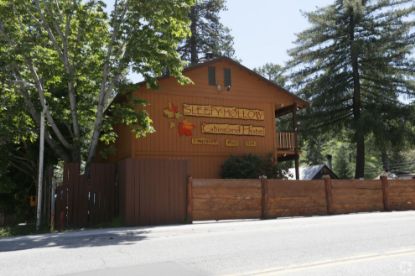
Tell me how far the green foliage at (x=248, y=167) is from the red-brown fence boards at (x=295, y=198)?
3585 mm

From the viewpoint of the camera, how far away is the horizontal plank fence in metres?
15.7

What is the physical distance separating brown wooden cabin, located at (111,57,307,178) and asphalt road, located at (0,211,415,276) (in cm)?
954

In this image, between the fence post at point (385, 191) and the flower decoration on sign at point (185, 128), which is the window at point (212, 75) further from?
the fence post at point (385, 191)

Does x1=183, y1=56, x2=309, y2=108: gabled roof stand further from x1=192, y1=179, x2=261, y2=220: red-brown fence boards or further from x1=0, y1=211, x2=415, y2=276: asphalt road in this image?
x1=0, y1=211, x2=415, y2=276: asphalt road

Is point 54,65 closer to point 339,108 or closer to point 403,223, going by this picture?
point 403,223

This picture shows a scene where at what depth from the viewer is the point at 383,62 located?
29.3 meters

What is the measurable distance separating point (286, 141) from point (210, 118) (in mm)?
5099

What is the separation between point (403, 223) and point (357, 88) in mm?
18913

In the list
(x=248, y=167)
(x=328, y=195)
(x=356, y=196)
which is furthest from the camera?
(x=248, y=167)

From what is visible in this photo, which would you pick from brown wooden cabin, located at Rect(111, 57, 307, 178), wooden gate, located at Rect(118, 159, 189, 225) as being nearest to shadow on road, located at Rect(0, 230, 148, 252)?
wooden gate, located at Rect(118, 159, 189, 225)

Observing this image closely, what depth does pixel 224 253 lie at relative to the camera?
8.23m

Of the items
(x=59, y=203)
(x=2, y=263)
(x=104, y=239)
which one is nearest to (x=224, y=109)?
(x=59, y=203)

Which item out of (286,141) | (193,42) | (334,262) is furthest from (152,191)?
(193,42)

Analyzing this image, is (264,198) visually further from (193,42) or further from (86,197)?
(193,42)
